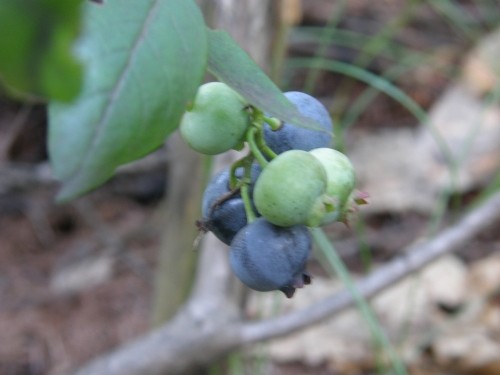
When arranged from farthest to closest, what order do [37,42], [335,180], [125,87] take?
[335,180]
[125,87]
[37,42]

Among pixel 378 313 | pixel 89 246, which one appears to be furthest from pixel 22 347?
pixel 378 313

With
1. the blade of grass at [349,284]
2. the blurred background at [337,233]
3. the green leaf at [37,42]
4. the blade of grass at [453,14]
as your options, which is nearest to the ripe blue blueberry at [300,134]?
the green leaf at [37,42]

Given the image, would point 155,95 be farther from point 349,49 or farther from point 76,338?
point 349,49

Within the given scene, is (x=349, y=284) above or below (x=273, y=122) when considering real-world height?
below

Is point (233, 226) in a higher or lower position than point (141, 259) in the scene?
higher

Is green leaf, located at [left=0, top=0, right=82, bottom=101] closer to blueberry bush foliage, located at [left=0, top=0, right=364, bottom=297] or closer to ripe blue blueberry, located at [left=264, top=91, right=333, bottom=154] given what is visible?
blueberry bush foliage, located at [left=0, top=0, right=364, bottom=297]

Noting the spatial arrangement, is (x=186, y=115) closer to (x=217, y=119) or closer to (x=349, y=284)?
(x=217, y=119)

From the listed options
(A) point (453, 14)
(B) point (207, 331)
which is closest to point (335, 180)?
(B) point (207, 331)
